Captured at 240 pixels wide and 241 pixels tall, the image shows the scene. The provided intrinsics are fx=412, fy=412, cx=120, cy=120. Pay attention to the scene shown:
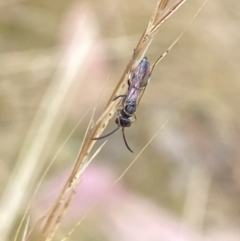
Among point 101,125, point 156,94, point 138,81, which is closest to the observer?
point 101,125

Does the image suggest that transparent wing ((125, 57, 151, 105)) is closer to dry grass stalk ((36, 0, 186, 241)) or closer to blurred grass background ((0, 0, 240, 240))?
dry grass stalk ((36, 0, 186, 241))

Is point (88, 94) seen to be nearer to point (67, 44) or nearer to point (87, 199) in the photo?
point (67, 44)

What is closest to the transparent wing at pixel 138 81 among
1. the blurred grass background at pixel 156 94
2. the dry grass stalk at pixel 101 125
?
the dry grass stalk at pixel 101 125

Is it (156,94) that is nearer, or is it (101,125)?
(101,125)

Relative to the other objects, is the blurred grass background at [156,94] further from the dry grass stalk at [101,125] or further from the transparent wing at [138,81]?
the dry grass stalk at [101,125]

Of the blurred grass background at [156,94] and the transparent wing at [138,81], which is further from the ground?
the transparent wing at [138,81]

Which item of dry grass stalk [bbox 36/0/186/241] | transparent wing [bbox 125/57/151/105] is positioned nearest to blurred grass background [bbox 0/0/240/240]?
transparent wing [bbox 125/57/151/105]

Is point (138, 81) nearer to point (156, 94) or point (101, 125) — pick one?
point (101, 125)

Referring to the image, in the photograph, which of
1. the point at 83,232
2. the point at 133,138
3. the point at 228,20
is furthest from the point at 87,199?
the point at 228,20

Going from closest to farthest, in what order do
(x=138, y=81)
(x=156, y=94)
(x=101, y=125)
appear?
1. (x=101, y=125)
2. (x=138, y=81)
3. (x=156, y=94)

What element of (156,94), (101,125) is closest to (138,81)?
(101,125)
